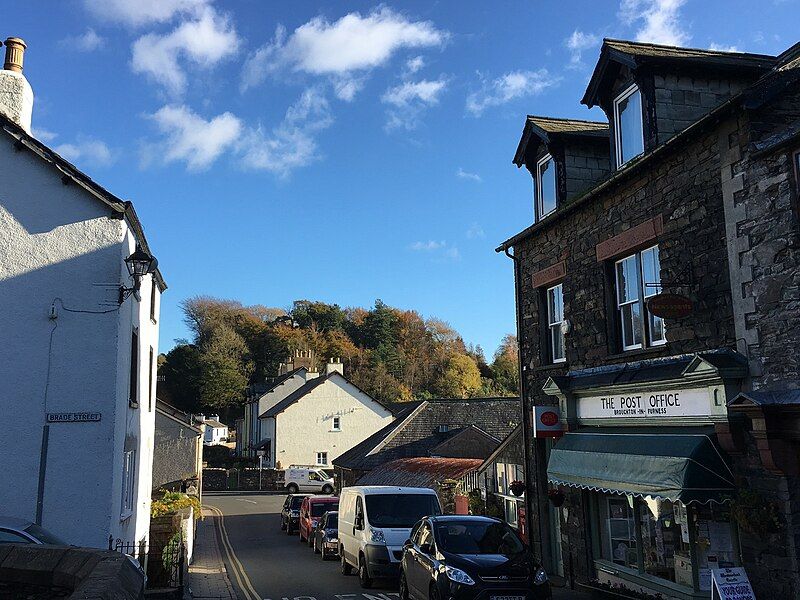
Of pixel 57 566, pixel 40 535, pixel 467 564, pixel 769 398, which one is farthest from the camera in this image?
pixel 467 564

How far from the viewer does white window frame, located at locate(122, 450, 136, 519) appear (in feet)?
45.4

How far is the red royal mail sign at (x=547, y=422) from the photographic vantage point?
14.5m

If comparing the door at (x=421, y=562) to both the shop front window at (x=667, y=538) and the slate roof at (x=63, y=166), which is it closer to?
the shop front window at (x=667, y=538)

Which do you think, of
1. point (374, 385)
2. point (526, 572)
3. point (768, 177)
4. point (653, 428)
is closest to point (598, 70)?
point (768, 177)

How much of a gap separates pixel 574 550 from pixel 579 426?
2.48 meters

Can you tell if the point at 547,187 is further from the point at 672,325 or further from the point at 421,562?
the point at 421,562

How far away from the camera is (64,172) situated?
1317 cm

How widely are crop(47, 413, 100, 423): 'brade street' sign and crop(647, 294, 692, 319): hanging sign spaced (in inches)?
378

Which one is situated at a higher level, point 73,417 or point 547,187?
point 547,187

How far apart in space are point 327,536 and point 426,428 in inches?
729

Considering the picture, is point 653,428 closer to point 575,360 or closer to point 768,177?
point 575,360

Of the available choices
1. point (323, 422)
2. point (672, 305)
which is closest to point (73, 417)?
point (672, 305)

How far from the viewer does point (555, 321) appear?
1582 centimetres

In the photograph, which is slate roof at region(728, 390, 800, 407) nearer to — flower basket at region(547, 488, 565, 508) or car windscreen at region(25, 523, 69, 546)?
flower basket at region(547, 488, 565, 508)
